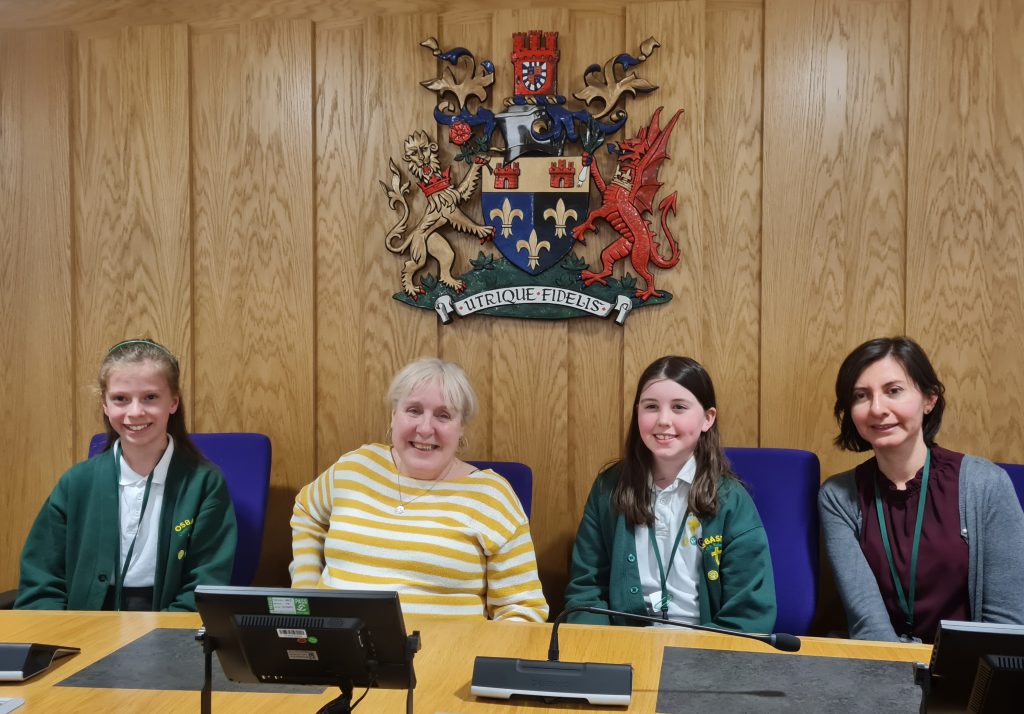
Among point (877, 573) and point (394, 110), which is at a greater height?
point (394, 110)

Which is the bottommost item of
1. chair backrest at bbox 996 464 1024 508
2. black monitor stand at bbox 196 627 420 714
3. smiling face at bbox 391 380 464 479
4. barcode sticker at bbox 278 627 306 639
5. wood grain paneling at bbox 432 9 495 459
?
black monitor stand at bbox 196 627 420 714

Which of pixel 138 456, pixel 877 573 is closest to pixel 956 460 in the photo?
pixel 877 573

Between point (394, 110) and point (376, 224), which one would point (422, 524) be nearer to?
point (376, 224)

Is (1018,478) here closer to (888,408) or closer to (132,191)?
(888,408)

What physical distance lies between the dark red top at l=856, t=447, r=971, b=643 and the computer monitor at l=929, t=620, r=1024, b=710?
1168mm

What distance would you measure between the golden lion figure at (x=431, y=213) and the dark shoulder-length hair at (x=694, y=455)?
837 mm

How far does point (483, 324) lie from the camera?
3.13 meters

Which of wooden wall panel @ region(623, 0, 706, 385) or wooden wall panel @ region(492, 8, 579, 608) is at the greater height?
wooden wall panel @ region(623, 0, 706, 385)

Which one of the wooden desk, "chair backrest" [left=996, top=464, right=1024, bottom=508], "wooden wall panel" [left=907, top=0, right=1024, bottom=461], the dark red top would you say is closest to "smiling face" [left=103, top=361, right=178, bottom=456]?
the wooden desk

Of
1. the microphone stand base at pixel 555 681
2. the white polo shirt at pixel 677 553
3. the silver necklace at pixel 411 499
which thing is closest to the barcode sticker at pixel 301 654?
the microphone stand base at pixel 555 681

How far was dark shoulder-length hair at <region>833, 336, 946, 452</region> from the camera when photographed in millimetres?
2557

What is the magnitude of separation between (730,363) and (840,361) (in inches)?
13.5

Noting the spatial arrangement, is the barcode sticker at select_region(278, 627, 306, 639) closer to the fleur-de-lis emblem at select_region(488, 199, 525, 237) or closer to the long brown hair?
the long brown hair

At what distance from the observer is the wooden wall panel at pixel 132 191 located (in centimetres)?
328
